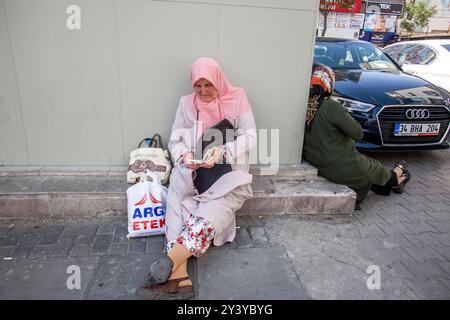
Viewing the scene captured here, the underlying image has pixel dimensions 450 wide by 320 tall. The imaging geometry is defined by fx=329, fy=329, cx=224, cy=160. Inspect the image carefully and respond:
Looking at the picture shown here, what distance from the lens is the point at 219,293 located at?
2189mm

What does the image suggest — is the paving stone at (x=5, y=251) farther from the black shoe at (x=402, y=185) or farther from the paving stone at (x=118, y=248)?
the black shoe at (x=402, y=185)

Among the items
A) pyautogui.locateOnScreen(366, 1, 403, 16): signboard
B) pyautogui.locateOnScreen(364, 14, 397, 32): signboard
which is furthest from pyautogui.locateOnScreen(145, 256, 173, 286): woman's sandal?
pyautogui.locateOnScreen(366, 1, 403, 16): signboard

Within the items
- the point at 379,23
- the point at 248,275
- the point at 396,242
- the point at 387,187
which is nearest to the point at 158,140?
the point at 248,275

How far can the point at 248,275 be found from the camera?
2361 mm

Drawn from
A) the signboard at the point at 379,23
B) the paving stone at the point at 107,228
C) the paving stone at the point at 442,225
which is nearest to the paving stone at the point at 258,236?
the paving stone at the point at 107,228

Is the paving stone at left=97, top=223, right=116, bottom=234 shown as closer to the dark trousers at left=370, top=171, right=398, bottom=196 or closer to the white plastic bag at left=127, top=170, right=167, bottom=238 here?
the white plastic bag at left=127, top=170, right=167, bottom=238

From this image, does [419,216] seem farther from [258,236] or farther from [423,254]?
[258,236]

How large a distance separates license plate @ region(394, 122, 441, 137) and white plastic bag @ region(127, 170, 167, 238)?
10.7 feet

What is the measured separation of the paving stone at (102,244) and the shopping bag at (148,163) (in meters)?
0.52

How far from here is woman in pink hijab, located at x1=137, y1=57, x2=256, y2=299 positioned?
221 cm

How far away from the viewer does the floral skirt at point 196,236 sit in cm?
229

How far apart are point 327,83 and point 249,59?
81 centimetres

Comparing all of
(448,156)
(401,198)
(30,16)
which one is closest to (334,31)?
(448,156)
